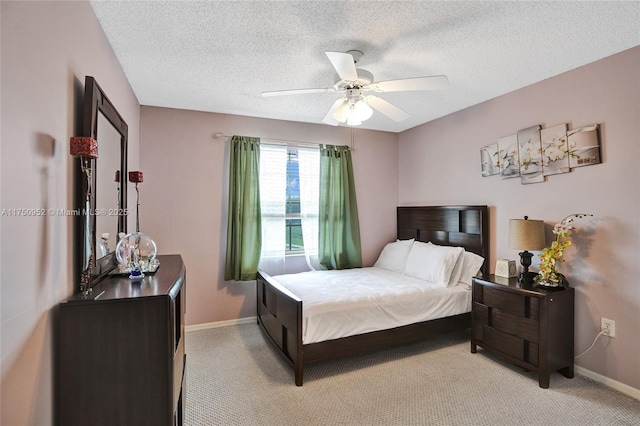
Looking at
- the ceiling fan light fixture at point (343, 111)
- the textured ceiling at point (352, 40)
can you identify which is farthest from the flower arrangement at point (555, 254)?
the ceiling fan light fixture at point (343, 111)

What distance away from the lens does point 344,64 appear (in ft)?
6.36

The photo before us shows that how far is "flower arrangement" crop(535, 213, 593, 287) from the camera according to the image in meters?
2.61

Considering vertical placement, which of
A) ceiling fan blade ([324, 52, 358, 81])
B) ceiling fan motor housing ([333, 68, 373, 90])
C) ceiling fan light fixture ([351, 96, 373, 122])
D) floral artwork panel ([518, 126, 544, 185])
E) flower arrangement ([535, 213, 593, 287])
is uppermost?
ceiling fan motor housing ([333, 68, 373, 90])

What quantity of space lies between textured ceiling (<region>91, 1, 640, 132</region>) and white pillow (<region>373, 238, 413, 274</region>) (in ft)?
6.44

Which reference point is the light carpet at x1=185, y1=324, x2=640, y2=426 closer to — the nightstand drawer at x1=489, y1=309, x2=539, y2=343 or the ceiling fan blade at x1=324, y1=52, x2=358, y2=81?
the nightstand drawer at x1=489, y1=309, x2=539, y2=343

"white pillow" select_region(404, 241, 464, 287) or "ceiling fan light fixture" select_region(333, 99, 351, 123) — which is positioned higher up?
"ceiling fan light fixture" select_region(333, 99, 351, 123)

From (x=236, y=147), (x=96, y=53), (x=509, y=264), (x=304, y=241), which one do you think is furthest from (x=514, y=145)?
(x=96, y=53)

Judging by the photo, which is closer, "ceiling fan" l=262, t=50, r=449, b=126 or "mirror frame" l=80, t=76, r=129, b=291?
"mirror frame" l=80, t=76, r=129, b=291

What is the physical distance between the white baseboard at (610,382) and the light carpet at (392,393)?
0.05 metres

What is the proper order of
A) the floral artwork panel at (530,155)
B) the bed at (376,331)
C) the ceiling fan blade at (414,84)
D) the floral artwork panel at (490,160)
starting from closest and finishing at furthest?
1. the ceiling fan blade at (414,84)
2. the bed at (376,331)
3. the floral artwork panel at (530,155)
4. the floral artwork panel at (490,160)

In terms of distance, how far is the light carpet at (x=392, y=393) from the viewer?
83.2 inches

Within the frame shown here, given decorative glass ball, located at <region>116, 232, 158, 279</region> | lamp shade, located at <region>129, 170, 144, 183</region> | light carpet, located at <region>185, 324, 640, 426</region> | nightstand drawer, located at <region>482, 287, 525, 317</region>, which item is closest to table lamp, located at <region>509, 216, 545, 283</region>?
nightstand drawer, located at <region>482, 287, 525, 317</region>

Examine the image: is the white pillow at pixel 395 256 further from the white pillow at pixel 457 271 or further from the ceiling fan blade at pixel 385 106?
the ceiling fan blade at pixel 385 106

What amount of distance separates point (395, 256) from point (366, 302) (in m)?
1.51
